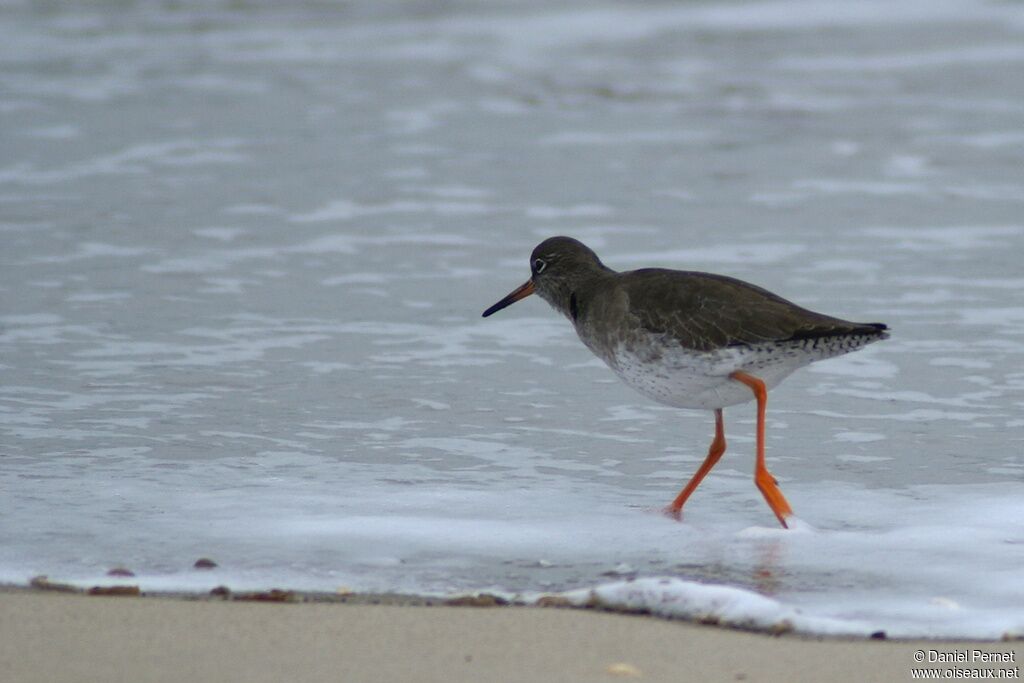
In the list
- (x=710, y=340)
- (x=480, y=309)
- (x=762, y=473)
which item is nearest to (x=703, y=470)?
(x=762, y=473)

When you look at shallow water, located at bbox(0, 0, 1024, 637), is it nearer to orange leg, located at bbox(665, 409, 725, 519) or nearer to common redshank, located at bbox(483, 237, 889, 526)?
orange leg, located at bbox(665, 409, 725, 519)

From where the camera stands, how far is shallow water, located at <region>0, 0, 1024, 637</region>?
17.7 feet

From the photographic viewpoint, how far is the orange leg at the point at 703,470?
586 cm

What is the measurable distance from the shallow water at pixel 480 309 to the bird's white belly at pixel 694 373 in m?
0.38

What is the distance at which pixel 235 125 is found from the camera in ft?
47.3

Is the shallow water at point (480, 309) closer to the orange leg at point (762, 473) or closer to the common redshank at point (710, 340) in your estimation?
the orange leg at point (762, 473)

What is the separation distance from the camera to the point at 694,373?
6.04 m

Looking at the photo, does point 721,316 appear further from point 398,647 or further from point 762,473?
point 398,647

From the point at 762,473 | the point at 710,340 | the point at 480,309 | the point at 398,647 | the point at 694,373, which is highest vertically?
the point at 480,309

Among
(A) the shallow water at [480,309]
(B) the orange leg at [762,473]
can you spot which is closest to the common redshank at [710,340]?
(B) the orange leg at [762,473]

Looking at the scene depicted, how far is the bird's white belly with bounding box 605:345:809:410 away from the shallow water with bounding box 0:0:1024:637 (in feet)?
1.24

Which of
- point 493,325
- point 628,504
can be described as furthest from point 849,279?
point 628,504

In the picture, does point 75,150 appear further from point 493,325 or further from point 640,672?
point 640,672

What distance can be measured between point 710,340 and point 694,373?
0.16 m
